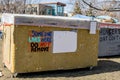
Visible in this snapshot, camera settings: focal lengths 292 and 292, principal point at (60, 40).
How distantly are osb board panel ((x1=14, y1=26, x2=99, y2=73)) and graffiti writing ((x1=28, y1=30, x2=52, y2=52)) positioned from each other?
0.09 meters

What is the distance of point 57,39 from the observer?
26.2ft

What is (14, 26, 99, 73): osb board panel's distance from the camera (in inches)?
293

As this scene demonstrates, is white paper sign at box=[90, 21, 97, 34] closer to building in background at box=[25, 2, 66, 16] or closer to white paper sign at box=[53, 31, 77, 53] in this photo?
white paper sign at box=[53, 31, 77, 53]

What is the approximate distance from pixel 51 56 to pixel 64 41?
58 centimetres

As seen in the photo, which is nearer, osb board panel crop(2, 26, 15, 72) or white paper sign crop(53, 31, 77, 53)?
osb board panel crop(2, 26, 15, 72)

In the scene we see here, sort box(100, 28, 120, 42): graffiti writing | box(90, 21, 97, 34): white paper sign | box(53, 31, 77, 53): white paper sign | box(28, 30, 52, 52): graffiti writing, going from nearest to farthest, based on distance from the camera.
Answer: box(28, 30, 52, 52): graffiti writing, box(53, 31, 77, 53): white paper sign, box(90, 21, 97, 34): white paper sign, box(100, 28, 120, 42): graffiti writing

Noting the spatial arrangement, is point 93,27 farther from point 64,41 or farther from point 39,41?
point 39,41

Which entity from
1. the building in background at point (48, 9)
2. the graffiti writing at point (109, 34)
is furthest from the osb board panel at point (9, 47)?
the building in background at point (48, 9)

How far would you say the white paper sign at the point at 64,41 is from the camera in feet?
26.2

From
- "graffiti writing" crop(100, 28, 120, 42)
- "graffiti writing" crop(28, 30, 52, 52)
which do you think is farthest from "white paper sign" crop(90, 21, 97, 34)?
"graffiti writing" crop(100, 28, 120, 42)

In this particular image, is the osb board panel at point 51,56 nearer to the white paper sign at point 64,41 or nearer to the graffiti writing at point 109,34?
the white paper sign at point 64,41

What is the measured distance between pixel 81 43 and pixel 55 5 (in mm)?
32534

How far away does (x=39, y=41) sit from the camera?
7766 millimetres

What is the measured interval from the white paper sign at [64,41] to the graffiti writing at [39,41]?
18 centimetres
